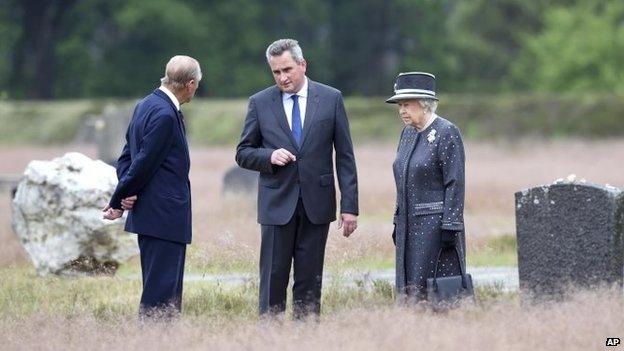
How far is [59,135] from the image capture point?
44.5 metres

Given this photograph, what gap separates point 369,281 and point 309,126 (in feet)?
7.48

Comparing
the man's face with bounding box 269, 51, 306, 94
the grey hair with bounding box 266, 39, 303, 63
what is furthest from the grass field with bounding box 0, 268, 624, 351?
the grey hair with bounding box 266, 39, 303, 63

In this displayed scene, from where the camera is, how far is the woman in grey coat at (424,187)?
30.3 ft

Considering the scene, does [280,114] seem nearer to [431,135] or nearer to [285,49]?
Answer: [285,49]

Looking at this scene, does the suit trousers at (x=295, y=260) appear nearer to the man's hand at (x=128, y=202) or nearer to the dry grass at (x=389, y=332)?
the dry grass at (x=389, y=332)

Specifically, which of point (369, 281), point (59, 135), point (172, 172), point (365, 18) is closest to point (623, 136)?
point (59, 135)

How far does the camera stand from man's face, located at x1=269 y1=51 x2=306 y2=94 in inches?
364

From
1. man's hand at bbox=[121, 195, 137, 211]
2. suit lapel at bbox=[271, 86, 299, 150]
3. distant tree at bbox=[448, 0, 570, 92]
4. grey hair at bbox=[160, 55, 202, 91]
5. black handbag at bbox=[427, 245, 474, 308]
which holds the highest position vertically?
distant tree at bbox=[448, 0, 570, 92]

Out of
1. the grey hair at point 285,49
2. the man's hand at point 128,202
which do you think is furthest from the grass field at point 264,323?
the grey hair at point 285,49

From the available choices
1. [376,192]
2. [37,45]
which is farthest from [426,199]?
[37,45]

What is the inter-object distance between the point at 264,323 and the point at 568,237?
2.48m

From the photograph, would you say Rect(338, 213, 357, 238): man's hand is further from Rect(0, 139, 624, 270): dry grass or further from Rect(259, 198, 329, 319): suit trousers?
Rect(0, 139, 624, 270): dry grass

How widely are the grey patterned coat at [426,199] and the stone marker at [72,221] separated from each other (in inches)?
169

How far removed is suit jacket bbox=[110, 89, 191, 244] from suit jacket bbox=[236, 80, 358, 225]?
50 cm
